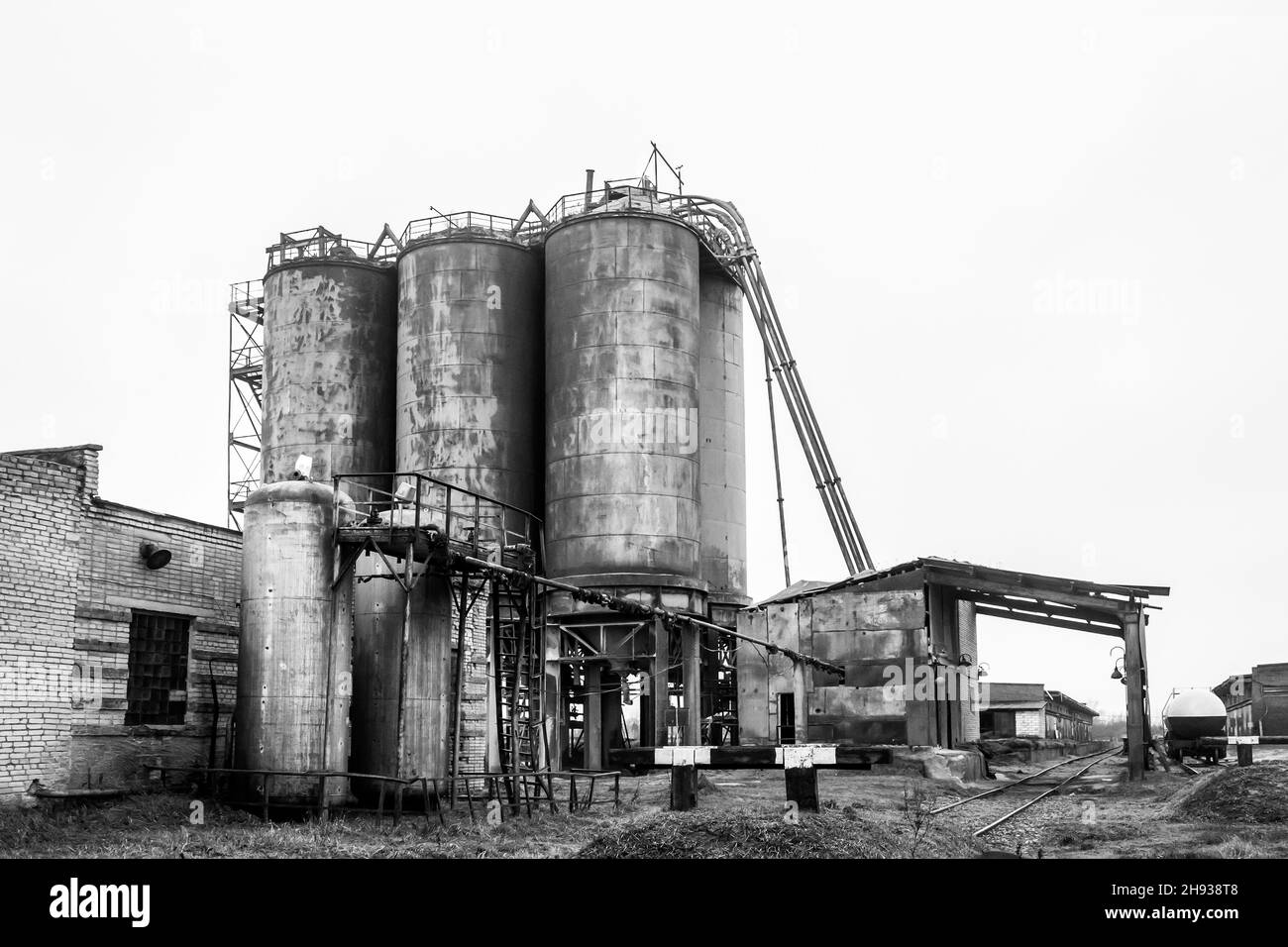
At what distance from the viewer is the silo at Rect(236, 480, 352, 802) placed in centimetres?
1981

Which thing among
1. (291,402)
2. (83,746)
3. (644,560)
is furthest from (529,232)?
(83,746)

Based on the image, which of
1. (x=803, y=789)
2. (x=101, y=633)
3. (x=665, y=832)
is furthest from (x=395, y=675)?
(x=665, y=832)

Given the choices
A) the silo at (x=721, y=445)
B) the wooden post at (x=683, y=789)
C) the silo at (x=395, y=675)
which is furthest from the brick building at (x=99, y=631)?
the silo at (x=721, y=445)

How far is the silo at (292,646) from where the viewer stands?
1981 centimetres

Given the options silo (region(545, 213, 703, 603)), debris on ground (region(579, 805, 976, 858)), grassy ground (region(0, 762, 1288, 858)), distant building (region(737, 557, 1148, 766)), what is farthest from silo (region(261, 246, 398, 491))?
debris on ground (region(579, 805, 976, 858))

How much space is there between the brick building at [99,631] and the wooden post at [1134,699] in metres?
20.8

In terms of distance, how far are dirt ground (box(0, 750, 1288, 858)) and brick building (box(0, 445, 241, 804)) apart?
0.99 metres

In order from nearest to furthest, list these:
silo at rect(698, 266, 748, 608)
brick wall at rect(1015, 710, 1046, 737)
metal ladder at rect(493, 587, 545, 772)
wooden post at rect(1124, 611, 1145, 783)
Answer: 1. metal ladder at rect(493, 587, 545, 772)
2. wooden post at rect(1124, 611, 1145, 783)
3. silo at rect(698, 266, 748, 608)
4. brick wall at rect(1015, 710, 1046, 737)

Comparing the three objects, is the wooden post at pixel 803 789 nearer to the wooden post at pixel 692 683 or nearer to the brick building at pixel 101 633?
the brick building at pixel 101 633

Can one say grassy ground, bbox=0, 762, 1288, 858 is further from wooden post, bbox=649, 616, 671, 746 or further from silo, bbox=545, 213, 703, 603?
Result: silo, bbox=545, 213, 703, 603

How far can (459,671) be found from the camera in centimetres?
2117

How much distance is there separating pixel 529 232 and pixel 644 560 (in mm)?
12654

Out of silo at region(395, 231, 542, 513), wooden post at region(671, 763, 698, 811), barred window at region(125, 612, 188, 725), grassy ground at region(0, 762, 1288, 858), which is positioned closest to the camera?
grassy ground at region(0, 762, 1288, 858)
